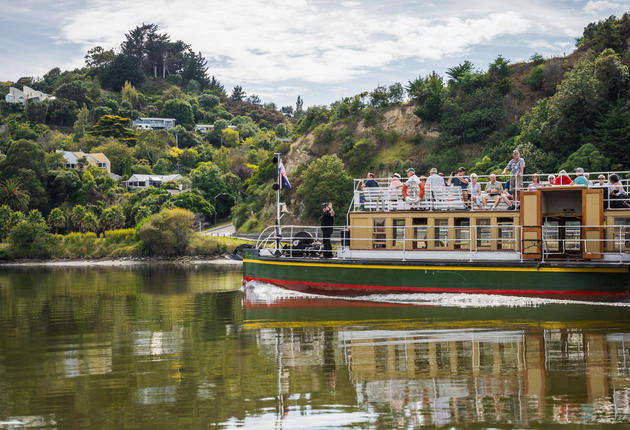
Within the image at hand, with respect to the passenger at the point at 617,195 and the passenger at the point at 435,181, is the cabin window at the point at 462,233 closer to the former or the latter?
the passenger at the point at 435,181

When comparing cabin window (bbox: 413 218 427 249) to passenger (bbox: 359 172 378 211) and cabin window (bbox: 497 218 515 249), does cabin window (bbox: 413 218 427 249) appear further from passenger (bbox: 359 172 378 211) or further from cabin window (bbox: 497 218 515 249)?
cabin window (bbox: 497 218 515 249)

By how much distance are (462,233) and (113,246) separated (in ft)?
199

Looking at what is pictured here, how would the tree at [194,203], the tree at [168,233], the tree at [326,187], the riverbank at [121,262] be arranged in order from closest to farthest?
the riverbank at [121,262]
the tree at [168,233]
the tree at [326,187]
the tree at [194,203]

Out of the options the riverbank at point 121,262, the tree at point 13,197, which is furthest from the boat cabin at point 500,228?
the tree at point 13,197

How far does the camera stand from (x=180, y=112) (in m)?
190

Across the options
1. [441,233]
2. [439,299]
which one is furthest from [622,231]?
[439,299]

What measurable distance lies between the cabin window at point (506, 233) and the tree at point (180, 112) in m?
171

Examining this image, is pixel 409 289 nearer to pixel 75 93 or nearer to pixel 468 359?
pixel 468 359

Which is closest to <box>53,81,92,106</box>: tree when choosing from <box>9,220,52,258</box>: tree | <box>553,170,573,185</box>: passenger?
<box>9,220,52,258</box>: tree

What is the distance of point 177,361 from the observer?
1443 centimetres

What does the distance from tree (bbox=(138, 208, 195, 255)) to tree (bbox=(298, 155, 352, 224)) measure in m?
14.5

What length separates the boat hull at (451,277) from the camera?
72.9ft

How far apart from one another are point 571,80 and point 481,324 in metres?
50.0

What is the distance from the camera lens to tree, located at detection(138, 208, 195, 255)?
73.5 m
